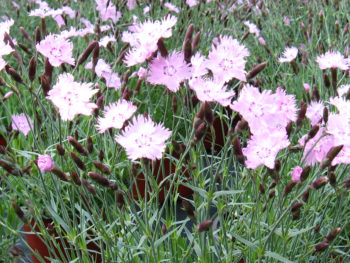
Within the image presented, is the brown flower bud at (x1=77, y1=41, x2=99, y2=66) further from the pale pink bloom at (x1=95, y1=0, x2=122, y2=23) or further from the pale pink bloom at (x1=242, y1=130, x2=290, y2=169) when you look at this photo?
the pale pink bloom at (x1=95, y1=0, x2=122, y2=23)

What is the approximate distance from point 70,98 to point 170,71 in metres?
0.23

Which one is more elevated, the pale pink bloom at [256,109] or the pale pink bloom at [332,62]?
the pale pink bloom at [256,109]

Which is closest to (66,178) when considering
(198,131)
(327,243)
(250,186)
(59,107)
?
(59,107)

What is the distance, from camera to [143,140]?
3.11 ft

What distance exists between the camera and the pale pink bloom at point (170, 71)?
1025 millimetres

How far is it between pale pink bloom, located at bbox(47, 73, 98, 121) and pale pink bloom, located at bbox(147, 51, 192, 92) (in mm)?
138

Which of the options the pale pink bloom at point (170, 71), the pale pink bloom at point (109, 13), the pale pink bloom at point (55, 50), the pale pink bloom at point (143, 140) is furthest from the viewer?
the pale pink bloom at point (109, 13)

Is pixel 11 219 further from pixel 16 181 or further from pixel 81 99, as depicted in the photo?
pixel 81 99

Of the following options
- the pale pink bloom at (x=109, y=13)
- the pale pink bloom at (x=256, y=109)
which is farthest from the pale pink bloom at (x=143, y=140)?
the pale pink bloom at (x=109, y=13)

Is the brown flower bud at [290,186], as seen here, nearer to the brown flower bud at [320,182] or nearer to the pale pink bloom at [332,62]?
the brown flower bud at [320,182]

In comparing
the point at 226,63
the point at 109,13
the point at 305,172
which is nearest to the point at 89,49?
the point at 226,63

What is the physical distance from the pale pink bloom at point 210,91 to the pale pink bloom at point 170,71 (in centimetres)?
3

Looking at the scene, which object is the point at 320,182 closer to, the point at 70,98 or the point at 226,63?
the point at 226,63

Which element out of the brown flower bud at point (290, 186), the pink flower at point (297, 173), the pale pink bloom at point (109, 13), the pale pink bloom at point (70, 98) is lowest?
the pink flower at point (297, 173)
